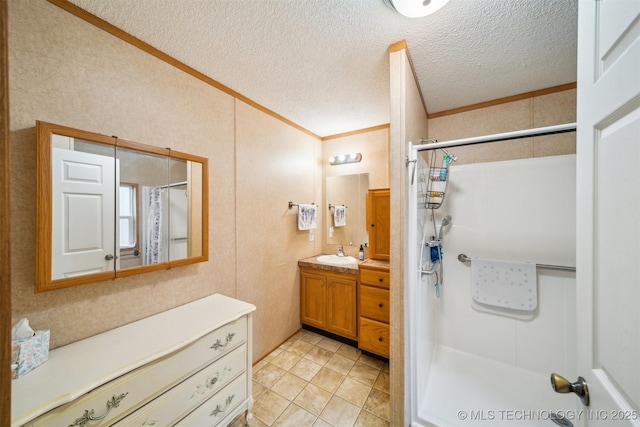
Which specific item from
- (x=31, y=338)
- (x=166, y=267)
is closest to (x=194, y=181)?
(x=166, y=267)

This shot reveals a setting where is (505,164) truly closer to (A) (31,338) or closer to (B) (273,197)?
(B) (273,197)

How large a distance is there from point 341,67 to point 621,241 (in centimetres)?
165

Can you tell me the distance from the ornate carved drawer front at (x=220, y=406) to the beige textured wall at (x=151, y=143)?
0.59 m

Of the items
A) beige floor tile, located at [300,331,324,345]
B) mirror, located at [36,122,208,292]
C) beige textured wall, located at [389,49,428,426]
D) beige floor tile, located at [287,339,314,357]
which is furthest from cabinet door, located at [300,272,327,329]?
mirror, located at [36,122,208,292]

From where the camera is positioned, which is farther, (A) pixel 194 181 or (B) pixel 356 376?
(B) pixel 356 376

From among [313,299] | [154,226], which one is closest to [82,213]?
[154,226]

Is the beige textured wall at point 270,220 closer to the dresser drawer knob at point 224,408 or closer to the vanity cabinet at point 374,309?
the dresser drawer knob at point 224,408

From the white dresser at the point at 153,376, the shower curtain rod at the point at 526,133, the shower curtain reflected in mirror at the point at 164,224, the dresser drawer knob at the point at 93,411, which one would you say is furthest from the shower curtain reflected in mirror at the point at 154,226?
the shower curtain rod at the point at 526,133

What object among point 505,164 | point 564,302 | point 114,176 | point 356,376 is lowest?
point 356,376

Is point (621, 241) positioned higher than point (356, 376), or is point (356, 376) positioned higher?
point (621, 241)

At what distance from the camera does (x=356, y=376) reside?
193 cm

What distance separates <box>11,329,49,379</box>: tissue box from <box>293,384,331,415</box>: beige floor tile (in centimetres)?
148

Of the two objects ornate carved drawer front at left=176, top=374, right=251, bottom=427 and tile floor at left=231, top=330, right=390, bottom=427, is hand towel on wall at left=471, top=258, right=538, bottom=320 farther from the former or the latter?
ornate carved drawer front at left=176, top=374, right=251, bottom=427

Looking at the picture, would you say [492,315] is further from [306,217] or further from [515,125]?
[306,217]
